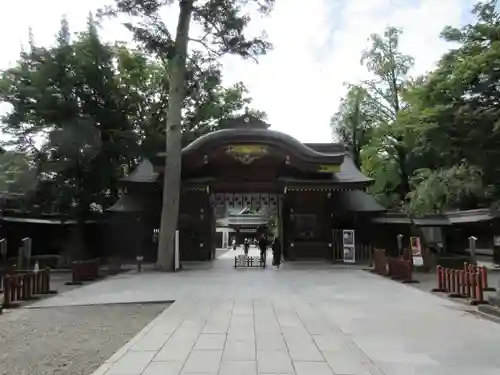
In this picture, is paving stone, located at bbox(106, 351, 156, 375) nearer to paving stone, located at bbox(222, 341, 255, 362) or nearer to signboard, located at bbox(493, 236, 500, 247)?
paving stone, located at bbox(222, 341, 255, 362)

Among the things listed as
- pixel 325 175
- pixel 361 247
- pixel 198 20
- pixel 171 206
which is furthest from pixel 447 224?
pixel 198 20

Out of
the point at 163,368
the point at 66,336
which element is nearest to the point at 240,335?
the point at 163,368

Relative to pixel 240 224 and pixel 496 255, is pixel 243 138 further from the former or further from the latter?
pixel 240 224

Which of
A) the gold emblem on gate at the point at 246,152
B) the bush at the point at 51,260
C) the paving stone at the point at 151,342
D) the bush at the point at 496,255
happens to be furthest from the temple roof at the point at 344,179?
the paving stone at the point at 151,342

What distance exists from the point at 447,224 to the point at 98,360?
22.7m

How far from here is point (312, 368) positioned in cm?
532

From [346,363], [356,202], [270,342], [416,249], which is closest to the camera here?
[346,363]

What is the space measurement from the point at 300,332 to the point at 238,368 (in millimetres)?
2219

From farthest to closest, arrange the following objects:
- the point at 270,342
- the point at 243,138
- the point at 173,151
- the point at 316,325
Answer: the point at 243,138 → the point at 173,151 → the point at 316,325 → the point at 270,342

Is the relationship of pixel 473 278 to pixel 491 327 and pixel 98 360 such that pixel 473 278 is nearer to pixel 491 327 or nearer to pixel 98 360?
pixel 491 327

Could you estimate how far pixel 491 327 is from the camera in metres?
7.97

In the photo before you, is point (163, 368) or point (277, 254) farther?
point (277, 254)

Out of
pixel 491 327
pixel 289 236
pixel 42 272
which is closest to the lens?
pixel 491 327

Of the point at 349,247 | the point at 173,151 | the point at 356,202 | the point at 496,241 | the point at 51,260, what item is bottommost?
the point at 51,260
